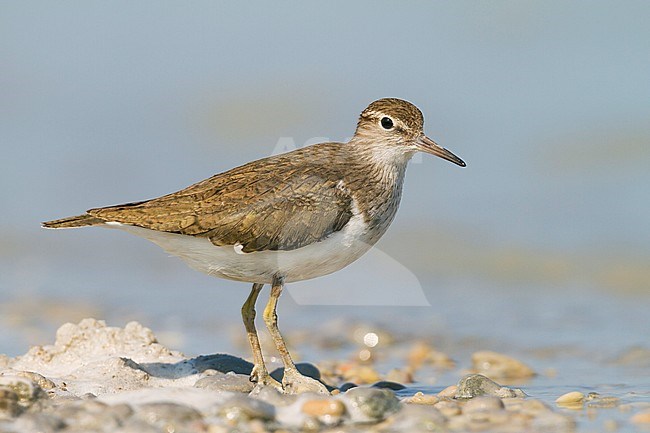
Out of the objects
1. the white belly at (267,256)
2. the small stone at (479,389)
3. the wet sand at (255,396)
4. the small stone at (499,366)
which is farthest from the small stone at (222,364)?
the small stone at (499,366)

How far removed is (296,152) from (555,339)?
4123 millimetres

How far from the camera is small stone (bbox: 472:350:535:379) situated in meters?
9.76

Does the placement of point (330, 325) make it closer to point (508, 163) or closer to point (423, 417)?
point (423, 417)

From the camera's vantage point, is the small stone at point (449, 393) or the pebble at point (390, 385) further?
the pebble at point (390, 385)

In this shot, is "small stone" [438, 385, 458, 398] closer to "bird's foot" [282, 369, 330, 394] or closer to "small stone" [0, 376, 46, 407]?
"bird's foot" [282, 369, 330, 394]

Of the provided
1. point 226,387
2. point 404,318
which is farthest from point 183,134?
point 226,387

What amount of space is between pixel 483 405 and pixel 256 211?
7.29 ft

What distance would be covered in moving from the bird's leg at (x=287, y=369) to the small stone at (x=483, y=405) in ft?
3.94

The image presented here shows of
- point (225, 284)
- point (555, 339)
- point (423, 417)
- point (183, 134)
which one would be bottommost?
point (423, 417)

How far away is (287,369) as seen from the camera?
26.8 feet

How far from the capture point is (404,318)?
1255 cm

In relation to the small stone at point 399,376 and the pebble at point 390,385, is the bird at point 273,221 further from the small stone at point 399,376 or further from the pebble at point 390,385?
the small stone at point 399,376

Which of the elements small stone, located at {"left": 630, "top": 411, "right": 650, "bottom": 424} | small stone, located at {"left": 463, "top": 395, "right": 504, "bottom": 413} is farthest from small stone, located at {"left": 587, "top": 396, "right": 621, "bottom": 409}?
small stone, located at {"left": 463, "top": 395, "right": 504, "bottom": 413}

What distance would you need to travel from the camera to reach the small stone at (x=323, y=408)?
662cm
